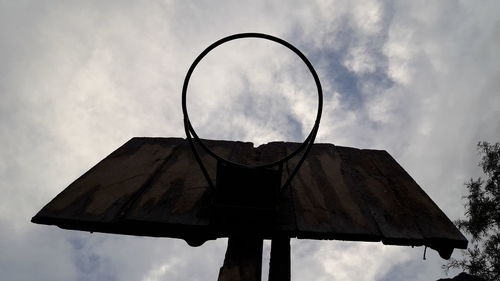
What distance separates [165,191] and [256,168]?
2.48ft

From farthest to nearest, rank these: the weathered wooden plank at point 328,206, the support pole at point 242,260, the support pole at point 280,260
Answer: the support pole at point 280,260 < the weathered wooden plank at point 328,206 < the support pole at point 242,260

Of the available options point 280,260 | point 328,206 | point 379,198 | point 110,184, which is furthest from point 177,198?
point 379,198

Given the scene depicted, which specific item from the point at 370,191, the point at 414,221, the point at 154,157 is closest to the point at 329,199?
the point at 370,191

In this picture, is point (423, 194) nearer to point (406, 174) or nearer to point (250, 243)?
point (406, 174)

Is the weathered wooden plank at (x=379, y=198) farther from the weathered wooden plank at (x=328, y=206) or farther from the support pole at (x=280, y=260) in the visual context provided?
the support pole at (x=280, y=260)

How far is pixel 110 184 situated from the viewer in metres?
2.40

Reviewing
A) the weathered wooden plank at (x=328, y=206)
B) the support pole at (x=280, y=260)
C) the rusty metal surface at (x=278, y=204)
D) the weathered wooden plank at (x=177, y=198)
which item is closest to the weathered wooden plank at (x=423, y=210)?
the rusty metal surface at (x=278, y=204)

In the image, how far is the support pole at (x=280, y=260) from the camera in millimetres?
2105

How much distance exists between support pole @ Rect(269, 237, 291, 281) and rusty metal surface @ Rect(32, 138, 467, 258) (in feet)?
0.80

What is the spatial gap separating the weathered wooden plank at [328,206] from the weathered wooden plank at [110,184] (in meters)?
1.10

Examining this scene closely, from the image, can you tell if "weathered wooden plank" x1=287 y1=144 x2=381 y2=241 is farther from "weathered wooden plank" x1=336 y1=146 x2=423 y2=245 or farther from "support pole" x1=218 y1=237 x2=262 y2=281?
"support pole" x1=218 y1=237 x2=262 y2=281

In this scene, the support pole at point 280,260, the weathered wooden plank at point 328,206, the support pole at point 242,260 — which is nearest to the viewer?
the support pole at point 242,260

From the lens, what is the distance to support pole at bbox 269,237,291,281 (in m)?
2.11

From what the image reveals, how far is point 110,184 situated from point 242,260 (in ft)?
3.82
